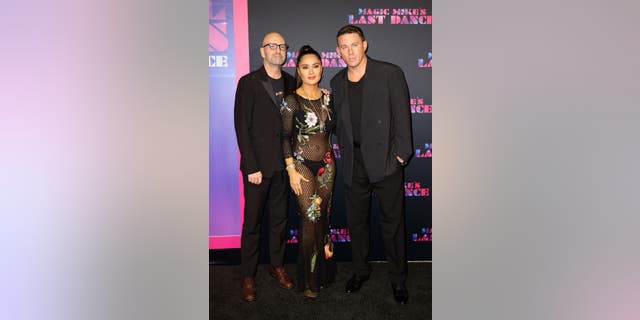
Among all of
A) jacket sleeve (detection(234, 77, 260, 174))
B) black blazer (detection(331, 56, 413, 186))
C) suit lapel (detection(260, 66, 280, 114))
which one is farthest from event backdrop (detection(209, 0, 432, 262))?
black blazer (detection(331, 56, 413, 186))

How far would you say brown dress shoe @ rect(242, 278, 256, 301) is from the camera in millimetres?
3316

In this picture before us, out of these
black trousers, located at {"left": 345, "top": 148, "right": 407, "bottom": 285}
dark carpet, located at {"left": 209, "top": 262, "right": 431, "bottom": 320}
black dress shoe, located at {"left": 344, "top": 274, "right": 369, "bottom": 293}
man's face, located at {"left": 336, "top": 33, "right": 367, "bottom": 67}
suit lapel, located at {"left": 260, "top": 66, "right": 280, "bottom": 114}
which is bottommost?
dark carpet, located at {"left": 209, "top": 262, "right": 431, "bottom": 320}

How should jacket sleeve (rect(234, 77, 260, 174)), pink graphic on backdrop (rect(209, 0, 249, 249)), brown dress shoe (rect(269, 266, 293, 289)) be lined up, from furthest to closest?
1. pink graphic on backdrop (rect(209, 0, 249, 249))
2. brown dress shoe (rect(269, 266, 293, 289))
3. jacket sleeve (rect(234, 77, 260, 174))

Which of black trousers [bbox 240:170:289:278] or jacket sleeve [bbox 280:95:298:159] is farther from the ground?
jacket sleeve [bbox 280:95:298:159]

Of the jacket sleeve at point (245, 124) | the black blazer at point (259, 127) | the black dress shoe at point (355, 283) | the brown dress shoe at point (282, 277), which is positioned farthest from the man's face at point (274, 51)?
the black dress shoe at point (355, 283)

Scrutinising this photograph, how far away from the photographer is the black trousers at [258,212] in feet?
11.0

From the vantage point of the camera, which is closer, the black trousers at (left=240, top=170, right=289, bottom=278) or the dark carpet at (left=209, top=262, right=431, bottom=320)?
the dark carpet at (left=209, top=262, right=431, bottom=320)

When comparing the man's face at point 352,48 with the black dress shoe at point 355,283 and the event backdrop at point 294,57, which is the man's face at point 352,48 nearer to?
the event backdrop at point 294,57

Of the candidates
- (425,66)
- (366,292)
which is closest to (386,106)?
(425,66)

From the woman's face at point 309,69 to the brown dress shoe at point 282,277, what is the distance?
1336 mm

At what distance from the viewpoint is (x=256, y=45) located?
3600 mm

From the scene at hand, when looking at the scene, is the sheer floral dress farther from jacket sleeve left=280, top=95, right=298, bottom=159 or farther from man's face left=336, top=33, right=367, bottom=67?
man's face left=336, top=33, right=367, bottom=67

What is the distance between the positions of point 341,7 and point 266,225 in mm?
1762

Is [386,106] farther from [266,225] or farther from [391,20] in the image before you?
[266,225]
